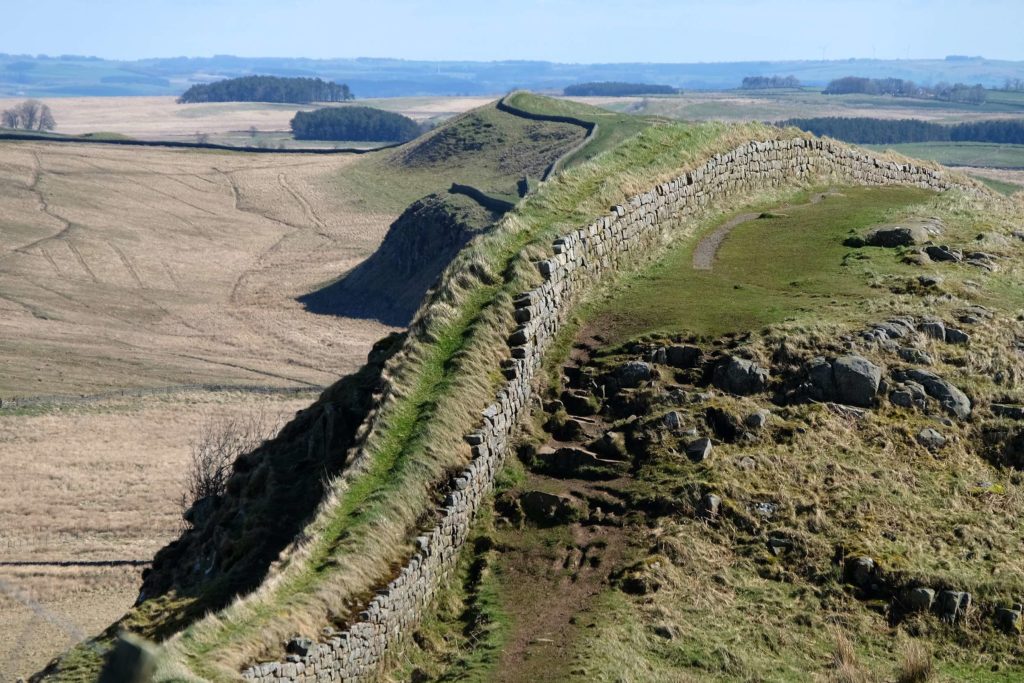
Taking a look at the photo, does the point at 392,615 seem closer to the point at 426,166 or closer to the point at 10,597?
the point at 10,597

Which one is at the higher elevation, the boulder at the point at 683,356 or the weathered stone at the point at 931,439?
the boulder at the point at 683,356

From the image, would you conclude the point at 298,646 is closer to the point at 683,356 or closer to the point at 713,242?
the point at 683,356

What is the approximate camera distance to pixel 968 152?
162m

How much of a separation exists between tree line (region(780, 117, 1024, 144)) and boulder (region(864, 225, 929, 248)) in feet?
477

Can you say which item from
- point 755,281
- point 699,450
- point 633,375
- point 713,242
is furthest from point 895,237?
point 699,450

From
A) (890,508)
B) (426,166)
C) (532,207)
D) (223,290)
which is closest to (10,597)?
(532,207)

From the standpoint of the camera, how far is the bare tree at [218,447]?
102 feet

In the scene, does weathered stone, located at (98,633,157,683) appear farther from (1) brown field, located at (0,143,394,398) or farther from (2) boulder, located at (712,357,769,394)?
(1) brown field, located at (0,143,394,398)

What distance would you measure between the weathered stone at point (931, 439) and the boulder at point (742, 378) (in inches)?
86.1

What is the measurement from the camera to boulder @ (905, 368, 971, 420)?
18141 mm

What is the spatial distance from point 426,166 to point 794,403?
104751 mm

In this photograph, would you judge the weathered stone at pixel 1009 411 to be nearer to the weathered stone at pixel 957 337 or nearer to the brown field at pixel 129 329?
the weathered stone at pixel 957 337

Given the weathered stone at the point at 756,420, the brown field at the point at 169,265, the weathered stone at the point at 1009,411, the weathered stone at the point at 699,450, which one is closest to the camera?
the weathered stone at the point at 699,450

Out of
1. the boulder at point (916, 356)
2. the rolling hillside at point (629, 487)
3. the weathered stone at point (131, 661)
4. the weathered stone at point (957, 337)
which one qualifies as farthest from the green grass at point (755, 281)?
the weathered stone at point (131, 661)
